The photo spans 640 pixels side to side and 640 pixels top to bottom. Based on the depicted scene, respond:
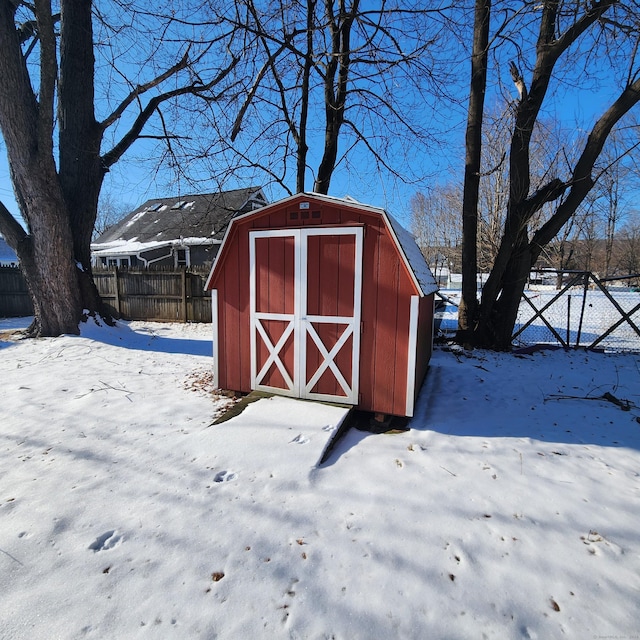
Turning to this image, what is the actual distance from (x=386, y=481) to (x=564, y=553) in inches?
46.7

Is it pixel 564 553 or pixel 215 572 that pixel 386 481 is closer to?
pixel 564 553

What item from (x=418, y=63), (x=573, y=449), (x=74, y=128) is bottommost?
(x=573, y=449)

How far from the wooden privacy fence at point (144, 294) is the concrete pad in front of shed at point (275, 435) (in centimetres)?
808

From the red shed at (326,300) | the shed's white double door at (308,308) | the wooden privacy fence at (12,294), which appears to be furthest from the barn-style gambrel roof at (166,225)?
the shed's white double door at (308,308)

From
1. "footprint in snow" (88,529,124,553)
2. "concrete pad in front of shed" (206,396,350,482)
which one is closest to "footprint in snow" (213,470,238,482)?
"concrete pad in front of shed" (206,396,350,482)

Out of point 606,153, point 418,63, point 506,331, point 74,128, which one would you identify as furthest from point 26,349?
point 606,153

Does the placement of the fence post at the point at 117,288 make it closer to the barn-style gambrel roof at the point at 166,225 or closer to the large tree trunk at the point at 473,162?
the barn-style gambrel roof at the point at 166,225

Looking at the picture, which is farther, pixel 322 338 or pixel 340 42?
pixel 340 42

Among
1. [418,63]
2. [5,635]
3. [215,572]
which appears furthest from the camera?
[418,63]

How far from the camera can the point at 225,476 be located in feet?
8.98

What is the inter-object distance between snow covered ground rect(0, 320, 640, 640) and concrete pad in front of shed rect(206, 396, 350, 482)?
0.08 feet

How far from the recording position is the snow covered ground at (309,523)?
1638 millimetres

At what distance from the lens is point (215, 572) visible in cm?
186

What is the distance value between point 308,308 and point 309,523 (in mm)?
2373
